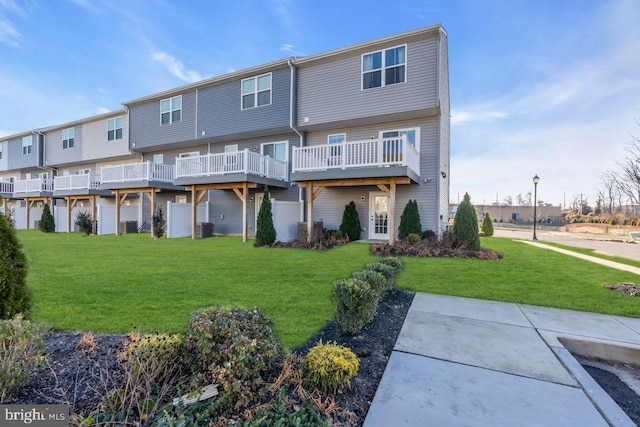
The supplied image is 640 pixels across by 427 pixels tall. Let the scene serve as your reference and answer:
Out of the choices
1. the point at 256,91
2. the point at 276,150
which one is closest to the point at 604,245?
the point at 276,150

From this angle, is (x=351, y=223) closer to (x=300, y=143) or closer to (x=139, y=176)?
(x=300, y=143)

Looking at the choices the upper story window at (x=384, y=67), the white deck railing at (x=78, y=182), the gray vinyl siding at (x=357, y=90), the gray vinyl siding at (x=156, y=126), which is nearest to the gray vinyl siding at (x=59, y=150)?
the white deck railing at (x=78, y=182)

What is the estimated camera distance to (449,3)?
34.1 ft

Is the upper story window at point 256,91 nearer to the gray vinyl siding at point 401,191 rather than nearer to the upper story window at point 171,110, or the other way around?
the gray vinyl siding at point 401,191

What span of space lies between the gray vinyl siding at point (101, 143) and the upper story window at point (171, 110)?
12.6 feet

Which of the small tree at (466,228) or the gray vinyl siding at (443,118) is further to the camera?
the gray vinyl siding at (443,118)

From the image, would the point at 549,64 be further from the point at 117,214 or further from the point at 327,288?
the point at 117,214

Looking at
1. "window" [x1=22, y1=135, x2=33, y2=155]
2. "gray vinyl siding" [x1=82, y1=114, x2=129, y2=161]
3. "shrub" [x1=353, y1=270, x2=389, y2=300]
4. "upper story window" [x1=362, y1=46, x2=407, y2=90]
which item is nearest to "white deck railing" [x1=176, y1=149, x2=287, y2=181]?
"upper story window" [x1=362, y1=46, x2=407, y2=90]

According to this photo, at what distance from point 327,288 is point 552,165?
1358 inches

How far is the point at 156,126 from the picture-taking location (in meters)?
17.2

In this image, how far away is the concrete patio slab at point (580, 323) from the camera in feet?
11.2

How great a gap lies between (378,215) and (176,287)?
368 inches

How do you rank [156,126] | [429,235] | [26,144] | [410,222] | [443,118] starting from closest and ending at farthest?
[410,222] → [429,235] → [443,118] → [156,126] → [26,144]

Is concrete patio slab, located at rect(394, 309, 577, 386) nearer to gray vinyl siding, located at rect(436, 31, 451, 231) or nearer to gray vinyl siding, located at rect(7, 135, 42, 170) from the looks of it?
gray vinyl siding, located at rect(436, 31, 451, 231)
